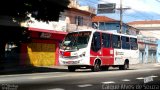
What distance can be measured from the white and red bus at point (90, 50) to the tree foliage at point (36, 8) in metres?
4.38

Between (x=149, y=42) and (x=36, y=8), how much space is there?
59.4m

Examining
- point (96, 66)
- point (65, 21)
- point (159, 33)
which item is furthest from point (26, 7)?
point (159, 33)

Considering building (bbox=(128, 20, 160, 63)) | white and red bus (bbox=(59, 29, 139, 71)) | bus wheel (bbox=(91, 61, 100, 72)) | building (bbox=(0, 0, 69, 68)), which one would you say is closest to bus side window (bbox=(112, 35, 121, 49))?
white and red bus (bbox=(59, 29, 139, 71))

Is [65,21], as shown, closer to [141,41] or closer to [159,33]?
[141,41]

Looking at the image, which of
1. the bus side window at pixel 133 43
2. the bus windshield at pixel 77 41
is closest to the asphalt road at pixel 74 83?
the bus windshield at pixel 77 41

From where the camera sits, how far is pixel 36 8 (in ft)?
75.2

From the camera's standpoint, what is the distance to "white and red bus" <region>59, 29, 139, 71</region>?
2811 cm

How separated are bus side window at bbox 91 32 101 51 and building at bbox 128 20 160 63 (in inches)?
1718

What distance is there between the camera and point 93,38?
2873 cm

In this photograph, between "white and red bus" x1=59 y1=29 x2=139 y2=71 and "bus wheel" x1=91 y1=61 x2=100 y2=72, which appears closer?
"white and red bus" x1=59 y1=29 x2=139 y2=71

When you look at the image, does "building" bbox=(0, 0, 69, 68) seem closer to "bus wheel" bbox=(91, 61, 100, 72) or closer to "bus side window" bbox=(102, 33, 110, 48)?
"bus wheel" bbox=(91, 61, 100, 72)

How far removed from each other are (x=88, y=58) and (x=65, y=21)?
68.2 ft

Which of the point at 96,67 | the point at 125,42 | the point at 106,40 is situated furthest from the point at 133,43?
the point at 96,67

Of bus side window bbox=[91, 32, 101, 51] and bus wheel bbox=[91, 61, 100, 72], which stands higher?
bus side window bbox=[91, 32, 101, 51]
